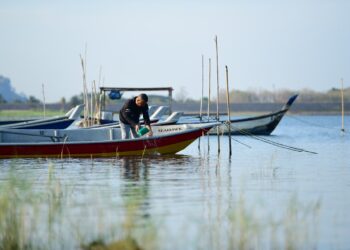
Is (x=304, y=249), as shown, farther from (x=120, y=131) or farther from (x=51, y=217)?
(x=120, y=131)

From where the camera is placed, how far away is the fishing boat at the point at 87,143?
84.9 ft

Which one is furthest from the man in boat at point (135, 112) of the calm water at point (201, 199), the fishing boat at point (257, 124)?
the fishing boat at point (257, 124)

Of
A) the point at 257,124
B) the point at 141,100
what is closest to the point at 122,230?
the point at 141,100

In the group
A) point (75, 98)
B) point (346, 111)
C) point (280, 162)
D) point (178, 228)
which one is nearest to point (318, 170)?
point (280, 162)

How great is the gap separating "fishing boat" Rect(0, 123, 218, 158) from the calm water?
1.43ft

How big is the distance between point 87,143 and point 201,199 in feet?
35.9

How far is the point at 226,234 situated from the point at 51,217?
2329 mm

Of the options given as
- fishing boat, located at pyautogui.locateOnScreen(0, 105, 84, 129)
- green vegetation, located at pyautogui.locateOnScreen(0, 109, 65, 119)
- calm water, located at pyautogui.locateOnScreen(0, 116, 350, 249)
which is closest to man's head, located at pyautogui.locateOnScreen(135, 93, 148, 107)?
calm water, located at pyautogui.locateOnScreen(0, 116, 350, 249)

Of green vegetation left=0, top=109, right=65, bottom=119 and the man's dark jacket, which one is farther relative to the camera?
green vegetation left=0, top=109, right=65, bottom=119

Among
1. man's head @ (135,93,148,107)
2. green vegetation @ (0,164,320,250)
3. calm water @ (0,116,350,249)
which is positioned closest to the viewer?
green vegetation @ (0,164,320,250)

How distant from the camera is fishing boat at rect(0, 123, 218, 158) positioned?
84.9ft

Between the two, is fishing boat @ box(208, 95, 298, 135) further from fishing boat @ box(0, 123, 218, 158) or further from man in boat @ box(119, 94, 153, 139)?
man in boat @ box(119, 94, 153, 139)

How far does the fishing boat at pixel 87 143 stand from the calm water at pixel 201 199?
0.44 metres

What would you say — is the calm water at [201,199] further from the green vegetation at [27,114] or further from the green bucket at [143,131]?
the green vegetation at [27,114]
